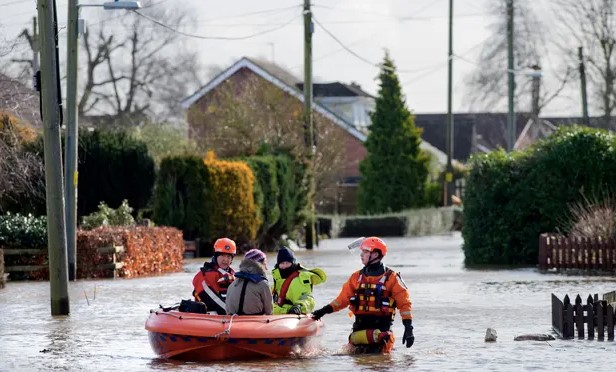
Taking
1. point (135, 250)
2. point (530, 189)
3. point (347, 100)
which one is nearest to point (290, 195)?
point (530, 189)

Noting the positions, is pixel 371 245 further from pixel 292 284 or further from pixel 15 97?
pixel 15 97

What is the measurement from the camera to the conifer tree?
264 feet

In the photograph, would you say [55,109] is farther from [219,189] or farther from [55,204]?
[219,189]

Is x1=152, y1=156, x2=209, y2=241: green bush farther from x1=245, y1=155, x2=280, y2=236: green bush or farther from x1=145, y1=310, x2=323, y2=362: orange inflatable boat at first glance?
x1=145, y1=310, x2=323, y2=362: orange inflatable boat

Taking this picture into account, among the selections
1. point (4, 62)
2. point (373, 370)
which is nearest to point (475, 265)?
point (4, 62)

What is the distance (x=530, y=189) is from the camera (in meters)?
39.5

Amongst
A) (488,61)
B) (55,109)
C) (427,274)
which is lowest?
(427,274)

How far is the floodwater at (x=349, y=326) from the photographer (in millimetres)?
17828

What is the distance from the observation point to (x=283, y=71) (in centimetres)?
9119

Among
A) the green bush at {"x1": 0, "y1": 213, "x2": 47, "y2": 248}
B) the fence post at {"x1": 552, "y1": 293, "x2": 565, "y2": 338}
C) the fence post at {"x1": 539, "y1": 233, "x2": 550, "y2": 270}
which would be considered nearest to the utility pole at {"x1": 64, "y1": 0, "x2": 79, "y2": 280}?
the green bush at {"x1": 0, "y1": 213, "x2": 47, "y2": 248}

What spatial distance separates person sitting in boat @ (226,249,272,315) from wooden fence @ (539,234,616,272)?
752 inches

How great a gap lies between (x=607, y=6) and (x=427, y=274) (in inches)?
1651

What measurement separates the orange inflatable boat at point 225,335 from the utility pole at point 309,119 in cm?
3460

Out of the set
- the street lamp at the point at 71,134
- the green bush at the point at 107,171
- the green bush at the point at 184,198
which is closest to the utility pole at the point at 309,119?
the green bush at the point at 107,171
